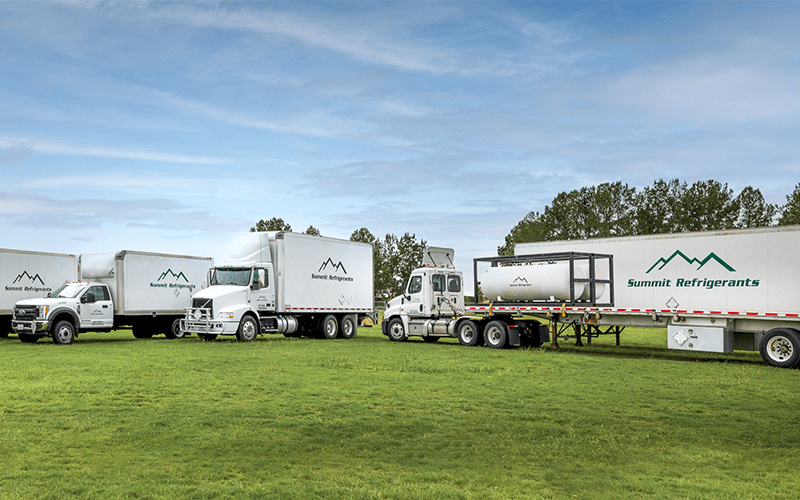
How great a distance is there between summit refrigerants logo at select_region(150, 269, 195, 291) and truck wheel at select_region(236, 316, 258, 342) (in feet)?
14.7

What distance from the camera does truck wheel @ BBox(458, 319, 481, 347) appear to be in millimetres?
26047

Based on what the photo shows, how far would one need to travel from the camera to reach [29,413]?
11.0m

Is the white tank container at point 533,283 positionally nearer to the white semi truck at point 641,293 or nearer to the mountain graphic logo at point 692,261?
the white semi truck at point 641,293

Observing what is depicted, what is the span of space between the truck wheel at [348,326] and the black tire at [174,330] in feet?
22.9

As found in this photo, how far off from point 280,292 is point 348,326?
4529 mm

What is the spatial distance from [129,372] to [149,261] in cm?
1373

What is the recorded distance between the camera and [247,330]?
27.8 metres

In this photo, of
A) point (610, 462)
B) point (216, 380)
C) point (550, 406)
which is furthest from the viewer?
point (216, 380)

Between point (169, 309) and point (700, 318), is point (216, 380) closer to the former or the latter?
point (700, 318)

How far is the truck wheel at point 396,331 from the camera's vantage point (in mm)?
29312

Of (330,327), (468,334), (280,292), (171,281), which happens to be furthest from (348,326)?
(171,281)

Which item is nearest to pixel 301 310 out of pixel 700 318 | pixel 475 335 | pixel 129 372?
pixel 475 335

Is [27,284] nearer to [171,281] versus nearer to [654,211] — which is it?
[171,281]

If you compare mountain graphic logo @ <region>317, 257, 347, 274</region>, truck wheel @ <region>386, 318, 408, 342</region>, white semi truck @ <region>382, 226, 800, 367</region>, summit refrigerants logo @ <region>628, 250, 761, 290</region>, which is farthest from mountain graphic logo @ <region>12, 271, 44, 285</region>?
summit refrigerants logo @ <region>628, 250, 761, 290</region>
